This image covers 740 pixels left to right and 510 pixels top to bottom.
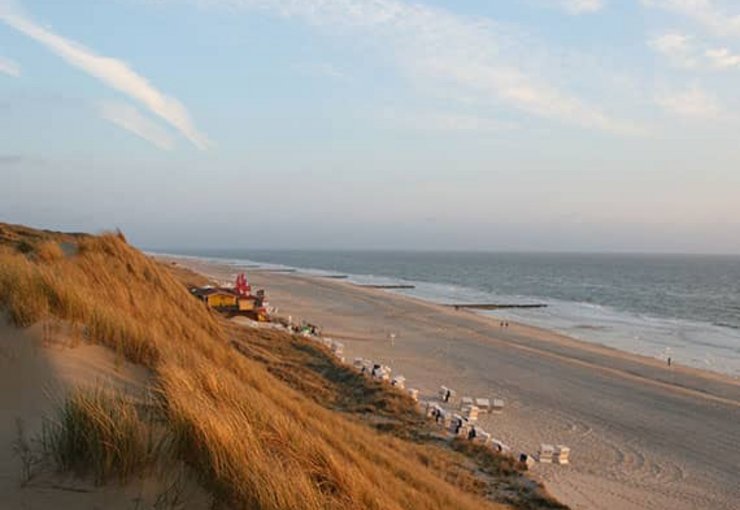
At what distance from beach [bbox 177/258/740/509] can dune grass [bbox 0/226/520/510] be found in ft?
17.8

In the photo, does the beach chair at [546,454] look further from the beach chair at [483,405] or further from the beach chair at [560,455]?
the beach chair at [483,405]

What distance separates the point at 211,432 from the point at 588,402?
1802 cm

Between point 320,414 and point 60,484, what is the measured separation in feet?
19.5

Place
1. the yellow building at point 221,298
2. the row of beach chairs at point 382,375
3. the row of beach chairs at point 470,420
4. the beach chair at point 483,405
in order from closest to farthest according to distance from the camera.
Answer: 1. the row of beach chairs at point 470,420
2. the beach chair at point 483,405
3. the row of beach chairs at point 382,375
4. the yellow building at point 221,298

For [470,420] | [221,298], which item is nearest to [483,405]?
[470,420]

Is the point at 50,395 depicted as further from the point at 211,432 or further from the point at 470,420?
the point at 470,420

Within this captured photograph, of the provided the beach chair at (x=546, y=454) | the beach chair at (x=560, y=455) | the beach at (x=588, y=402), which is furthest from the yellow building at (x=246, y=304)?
the beach chair at (x=560, y=455)

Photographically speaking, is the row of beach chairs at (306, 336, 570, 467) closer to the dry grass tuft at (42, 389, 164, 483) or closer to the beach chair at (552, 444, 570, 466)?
the beach chair at (552, 444, 570, 466)

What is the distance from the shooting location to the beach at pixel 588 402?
12.2m

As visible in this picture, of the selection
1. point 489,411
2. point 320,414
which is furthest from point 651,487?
point 320,414

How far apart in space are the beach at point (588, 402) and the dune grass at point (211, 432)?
5.42 meters

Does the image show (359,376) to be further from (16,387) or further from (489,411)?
(16,387)

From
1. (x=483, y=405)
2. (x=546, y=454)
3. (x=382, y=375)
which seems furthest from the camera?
(x=382, y=375)

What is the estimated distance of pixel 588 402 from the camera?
63.7ft
